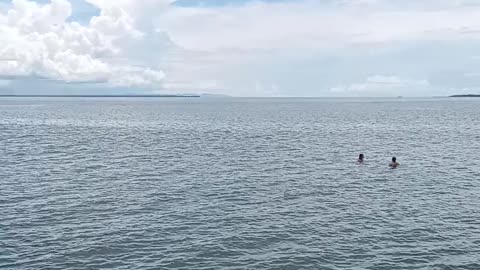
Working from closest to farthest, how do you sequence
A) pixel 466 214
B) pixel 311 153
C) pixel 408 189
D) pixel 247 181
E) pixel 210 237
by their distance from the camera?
pixel 210 237 < pixel 466 214 < pixel 408 189 < pixel 247 181 < pixel 311 153

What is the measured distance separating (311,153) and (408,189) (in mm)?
24292

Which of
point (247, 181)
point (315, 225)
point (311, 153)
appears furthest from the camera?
point (311, 153)

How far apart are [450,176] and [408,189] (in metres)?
9.10

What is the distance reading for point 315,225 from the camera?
1278 inches

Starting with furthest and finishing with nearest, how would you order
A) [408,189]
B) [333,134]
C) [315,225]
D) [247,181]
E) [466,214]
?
[333,134] < [247,181] < [408,189] < [466,214] < [315,225]

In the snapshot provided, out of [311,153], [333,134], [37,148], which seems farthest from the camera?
[333,134]

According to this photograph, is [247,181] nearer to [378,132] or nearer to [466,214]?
[466,214]

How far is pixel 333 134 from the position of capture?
308 feet

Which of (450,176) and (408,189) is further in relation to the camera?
(450,176)

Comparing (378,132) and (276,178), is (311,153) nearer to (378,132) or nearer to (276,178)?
→ (276,178)

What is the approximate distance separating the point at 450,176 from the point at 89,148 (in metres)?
52.9

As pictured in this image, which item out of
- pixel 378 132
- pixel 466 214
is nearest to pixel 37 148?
pixel 466 214

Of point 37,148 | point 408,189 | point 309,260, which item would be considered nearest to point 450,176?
point 408,189

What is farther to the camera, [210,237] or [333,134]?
[333,134]
